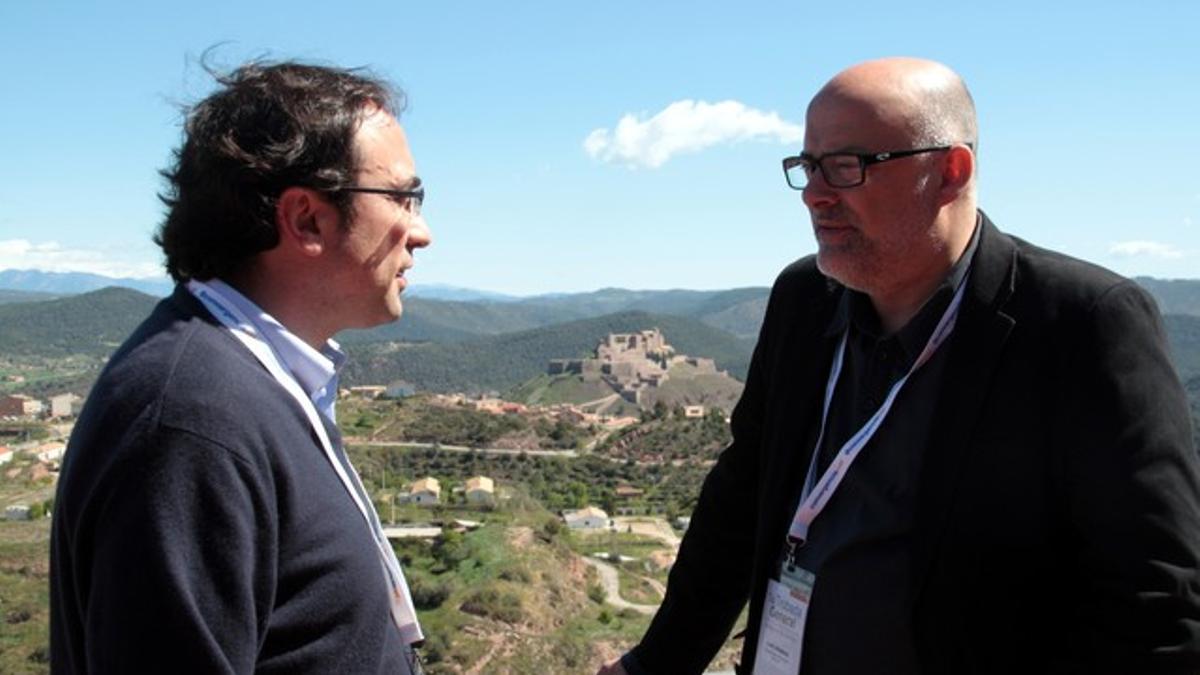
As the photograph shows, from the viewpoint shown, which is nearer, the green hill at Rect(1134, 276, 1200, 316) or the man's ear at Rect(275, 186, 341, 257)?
the man's ear at Rect(275, 186, 341, 257)

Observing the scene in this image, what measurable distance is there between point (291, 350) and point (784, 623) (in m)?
1.08

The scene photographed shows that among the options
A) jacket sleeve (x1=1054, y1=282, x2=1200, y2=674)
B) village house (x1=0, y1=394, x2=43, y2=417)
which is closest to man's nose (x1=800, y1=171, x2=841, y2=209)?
jacket sleeve (x1=1054, y1=282, x2=1200, y2=674)

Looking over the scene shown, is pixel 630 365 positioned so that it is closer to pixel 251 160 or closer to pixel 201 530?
pixel 251 160

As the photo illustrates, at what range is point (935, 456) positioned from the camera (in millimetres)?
1707

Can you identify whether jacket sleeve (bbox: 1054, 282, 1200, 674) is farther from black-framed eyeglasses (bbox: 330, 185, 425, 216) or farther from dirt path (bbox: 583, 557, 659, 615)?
dirt path (bbox: 583, 557, 659, 615)

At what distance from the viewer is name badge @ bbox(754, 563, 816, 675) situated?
6.18 ft

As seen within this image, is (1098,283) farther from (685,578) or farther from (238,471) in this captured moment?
(238,471)

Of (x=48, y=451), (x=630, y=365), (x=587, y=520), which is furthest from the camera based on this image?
(x=630, y=365)

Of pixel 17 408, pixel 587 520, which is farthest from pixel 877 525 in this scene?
pixel 17 408

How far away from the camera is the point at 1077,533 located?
1.61 metres

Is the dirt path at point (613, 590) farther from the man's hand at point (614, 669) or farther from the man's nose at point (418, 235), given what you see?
the man's nose at point (418, 235)

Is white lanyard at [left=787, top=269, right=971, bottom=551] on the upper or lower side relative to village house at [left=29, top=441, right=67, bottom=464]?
upper

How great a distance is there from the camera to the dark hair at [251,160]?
1.53 meters

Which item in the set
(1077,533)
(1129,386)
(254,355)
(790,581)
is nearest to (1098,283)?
(1129,386)
